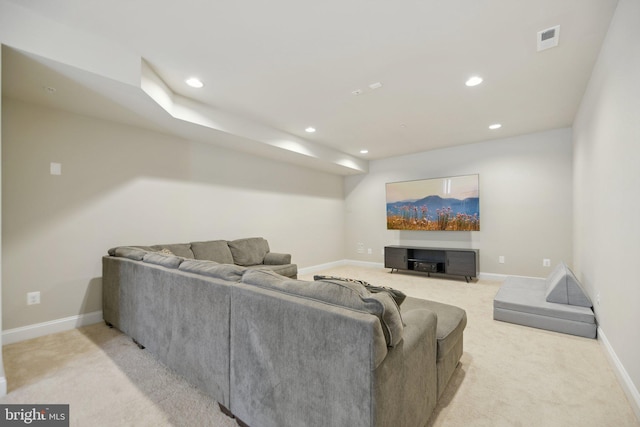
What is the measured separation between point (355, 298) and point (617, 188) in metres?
2.26

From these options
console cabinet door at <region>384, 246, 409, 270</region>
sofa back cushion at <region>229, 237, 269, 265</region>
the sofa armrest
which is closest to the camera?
sofa back cushion at <region>229, 237, 269, 265</region>

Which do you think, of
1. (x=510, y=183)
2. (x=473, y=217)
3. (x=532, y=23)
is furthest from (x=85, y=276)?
(x=510, y=183)

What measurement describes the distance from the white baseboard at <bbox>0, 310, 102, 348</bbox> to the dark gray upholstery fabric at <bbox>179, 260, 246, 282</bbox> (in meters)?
2.12

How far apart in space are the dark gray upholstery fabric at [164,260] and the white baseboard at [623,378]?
3078mm

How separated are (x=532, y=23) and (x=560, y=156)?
3405mm

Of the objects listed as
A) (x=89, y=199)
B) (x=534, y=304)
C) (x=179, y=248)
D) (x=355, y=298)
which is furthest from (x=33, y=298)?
(x=534, y=304)

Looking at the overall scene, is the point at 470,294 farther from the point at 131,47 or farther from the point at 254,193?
the point at 131,47

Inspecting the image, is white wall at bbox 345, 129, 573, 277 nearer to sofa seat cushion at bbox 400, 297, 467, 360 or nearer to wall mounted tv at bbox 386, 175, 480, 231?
wall mounted tv at bbox 386, 175, 480, 231

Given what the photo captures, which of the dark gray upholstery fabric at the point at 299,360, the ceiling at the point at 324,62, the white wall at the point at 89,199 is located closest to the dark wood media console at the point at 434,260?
the ceiling at the point at 324,62

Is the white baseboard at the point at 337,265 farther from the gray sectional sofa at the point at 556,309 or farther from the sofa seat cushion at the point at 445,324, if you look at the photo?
the sofa seat cushion at the point at 445,324

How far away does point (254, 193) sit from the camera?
16.2ft

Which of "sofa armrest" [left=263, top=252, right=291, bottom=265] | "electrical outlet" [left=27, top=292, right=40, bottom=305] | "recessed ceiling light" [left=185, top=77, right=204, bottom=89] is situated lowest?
"electrical outlet" [left=27, top=292, right=40, bottom=305]

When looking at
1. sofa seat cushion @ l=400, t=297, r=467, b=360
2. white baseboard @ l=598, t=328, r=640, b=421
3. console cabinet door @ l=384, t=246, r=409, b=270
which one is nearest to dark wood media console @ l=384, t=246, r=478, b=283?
console cabinet door @ l=384, t=246, r=409, b=270

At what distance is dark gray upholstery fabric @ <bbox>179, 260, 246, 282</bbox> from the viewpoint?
1.70 m
